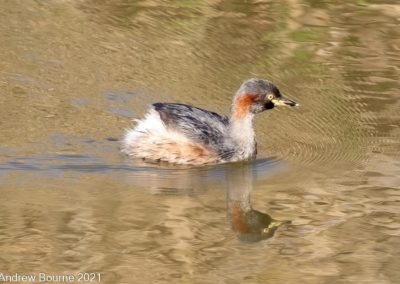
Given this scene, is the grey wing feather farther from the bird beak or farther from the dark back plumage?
the bird beak

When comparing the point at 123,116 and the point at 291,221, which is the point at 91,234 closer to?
the point at 291,221

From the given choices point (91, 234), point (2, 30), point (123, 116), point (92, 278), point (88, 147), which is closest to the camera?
point (92, 278)

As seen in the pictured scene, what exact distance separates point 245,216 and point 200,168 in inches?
52.5

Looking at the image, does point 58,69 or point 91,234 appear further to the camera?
point 58,69

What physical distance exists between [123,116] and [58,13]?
2519mm

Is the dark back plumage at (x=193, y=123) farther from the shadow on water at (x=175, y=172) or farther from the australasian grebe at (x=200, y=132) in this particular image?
the shadow on water at (x=175, y=172)

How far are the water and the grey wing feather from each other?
0.28 meters

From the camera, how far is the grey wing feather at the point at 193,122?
10.2 metres

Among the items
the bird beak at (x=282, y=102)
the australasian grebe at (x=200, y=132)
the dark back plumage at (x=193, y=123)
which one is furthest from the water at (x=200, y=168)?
the bird beak at (x=282, y=102)

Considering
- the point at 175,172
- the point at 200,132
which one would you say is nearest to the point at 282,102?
the point at 200,132

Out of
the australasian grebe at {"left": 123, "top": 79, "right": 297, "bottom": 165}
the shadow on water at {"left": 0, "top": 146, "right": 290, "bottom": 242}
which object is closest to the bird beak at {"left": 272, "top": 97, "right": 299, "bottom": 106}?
the australasian grebe at {"left": 123, "top": 79, "right": 297, "bottom": 165}

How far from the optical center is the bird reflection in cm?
841

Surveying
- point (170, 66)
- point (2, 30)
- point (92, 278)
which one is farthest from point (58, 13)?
point (92, 278)

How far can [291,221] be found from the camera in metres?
8.60
